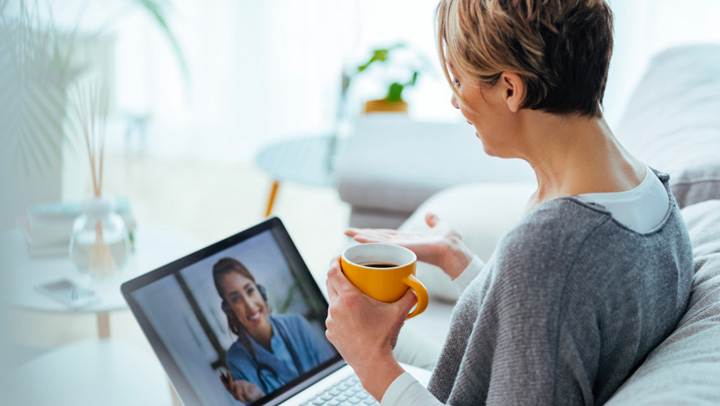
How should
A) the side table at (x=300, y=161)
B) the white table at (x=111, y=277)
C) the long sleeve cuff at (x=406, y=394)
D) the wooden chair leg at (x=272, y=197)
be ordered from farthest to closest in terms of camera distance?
the wooden chair leg at (x=272, y=197) < the side table at (x=300, y=161) < the white table at (x=111, y=277) < the long sleeve cuff at (x=406, y=394)

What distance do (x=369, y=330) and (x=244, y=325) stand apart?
0.26 metres

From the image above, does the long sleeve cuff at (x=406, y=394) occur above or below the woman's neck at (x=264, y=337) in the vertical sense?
above

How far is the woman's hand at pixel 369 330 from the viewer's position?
29.4 inches

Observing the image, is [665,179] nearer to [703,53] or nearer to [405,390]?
[405,390]

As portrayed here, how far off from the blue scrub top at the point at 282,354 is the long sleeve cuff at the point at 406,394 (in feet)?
0.79

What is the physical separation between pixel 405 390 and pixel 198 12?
3147 mm

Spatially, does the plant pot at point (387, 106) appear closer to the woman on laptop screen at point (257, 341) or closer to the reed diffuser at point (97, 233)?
the reed diffuser at point (97, 233)

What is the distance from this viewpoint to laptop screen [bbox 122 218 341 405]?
874 mm

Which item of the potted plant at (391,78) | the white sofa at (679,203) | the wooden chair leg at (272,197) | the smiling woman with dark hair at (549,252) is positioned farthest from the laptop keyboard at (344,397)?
the potted plant at (391,78)

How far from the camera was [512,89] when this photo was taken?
0.71 metres

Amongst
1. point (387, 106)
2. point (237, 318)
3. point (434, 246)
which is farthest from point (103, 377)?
point (387, 106)

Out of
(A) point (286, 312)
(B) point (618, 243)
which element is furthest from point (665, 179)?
(A) point (286, 312)

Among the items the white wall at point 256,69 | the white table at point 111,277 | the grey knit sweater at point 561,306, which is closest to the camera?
the grey knit sweater at point 561,306

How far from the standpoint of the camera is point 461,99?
750 millimetres
